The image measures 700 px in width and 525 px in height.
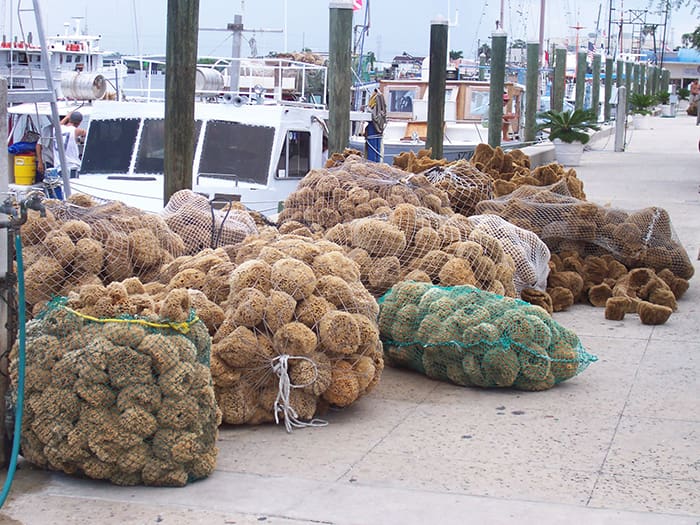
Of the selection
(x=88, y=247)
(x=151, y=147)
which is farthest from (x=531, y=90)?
(x=88, y=247)

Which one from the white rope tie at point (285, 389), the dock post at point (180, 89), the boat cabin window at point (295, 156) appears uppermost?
the dock post at point (180, 89)

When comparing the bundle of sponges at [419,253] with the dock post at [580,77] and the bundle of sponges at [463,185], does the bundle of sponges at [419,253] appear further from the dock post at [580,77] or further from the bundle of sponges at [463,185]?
the dock post at [580,77]

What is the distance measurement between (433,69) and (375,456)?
12.7m

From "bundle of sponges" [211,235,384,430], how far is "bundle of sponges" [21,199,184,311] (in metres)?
1.15

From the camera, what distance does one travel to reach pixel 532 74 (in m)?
28.4

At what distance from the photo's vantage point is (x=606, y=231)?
10.3 metres

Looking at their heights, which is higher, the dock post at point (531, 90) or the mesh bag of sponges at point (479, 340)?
the dock post at point (531, 90)

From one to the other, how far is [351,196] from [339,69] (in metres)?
6.05

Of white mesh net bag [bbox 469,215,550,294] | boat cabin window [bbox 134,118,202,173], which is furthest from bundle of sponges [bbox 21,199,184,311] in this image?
boat cabin window [bbox 134,118,202,173]

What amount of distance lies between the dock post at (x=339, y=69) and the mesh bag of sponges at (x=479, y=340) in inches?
321

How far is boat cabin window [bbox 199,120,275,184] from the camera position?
1516 centimetres

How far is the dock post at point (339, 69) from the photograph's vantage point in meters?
15.2

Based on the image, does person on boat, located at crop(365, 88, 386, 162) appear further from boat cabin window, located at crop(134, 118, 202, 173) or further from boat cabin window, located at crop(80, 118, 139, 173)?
boat cabin window, located at crop(80, 118, 139, 173)

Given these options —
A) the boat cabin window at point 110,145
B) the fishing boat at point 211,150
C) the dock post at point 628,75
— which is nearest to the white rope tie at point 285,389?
the fishing boat at point 211,150
